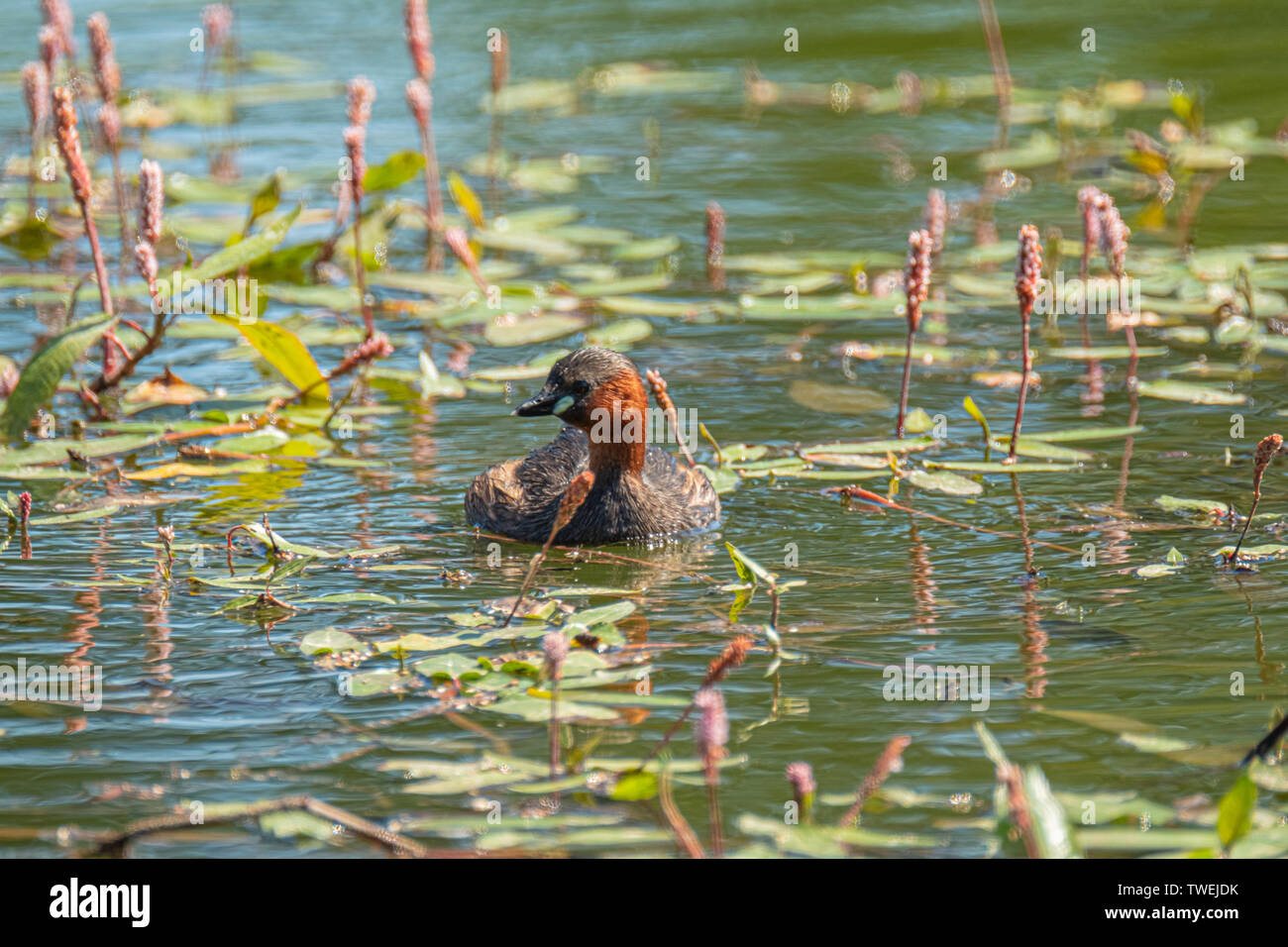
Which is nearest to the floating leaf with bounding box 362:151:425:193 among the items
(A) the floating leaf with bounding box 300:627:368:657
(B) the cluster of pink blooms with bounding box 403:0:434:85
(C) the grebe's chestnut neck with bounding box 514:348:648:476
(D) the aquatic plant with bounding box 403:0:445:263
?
(D) the aquatic plant with bounding box 403:0:445:263

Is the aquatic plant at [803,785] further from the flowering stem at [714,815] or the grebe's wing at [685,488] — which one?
the grebe's wing at [685,488]

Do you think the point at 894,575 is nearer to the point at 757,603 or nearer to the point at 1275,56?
the point at 757,603

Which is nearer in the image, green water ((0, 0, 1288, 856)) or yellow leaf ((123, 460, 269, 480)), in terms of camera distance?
green water ((0, 0, 1288, 856))

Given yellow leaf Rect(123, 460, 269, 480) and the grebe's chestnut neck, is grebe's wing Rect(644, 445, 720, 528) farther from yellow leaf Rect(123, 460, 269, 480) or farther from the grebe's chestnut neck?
yellow leaf Rect(123, 460, 269, 480)

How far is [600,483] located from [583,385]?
347 millimetres

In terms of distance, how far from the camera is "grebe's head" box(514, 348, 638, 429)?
6.08 meters

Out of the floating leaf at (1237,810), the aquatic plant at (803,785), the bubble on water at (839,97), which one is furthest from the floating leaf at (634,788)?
the bubble on water at (839,97)

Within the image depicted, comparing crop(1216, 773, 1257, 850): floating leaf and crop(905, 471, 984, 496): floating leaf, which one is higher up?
crop(905, 471, 984, 496): floating leaf

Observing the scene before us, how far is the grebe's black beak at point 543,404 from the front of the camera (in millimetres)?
→ 6039

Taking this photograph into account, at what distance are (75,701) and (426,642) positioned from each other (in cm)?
91

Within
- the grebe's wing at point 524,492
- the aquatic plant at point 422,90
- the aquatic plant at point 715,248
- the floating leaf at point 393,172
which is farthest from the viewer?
the aquatic plant at point 715,248

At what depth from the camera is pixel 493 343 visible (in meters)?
8.10
